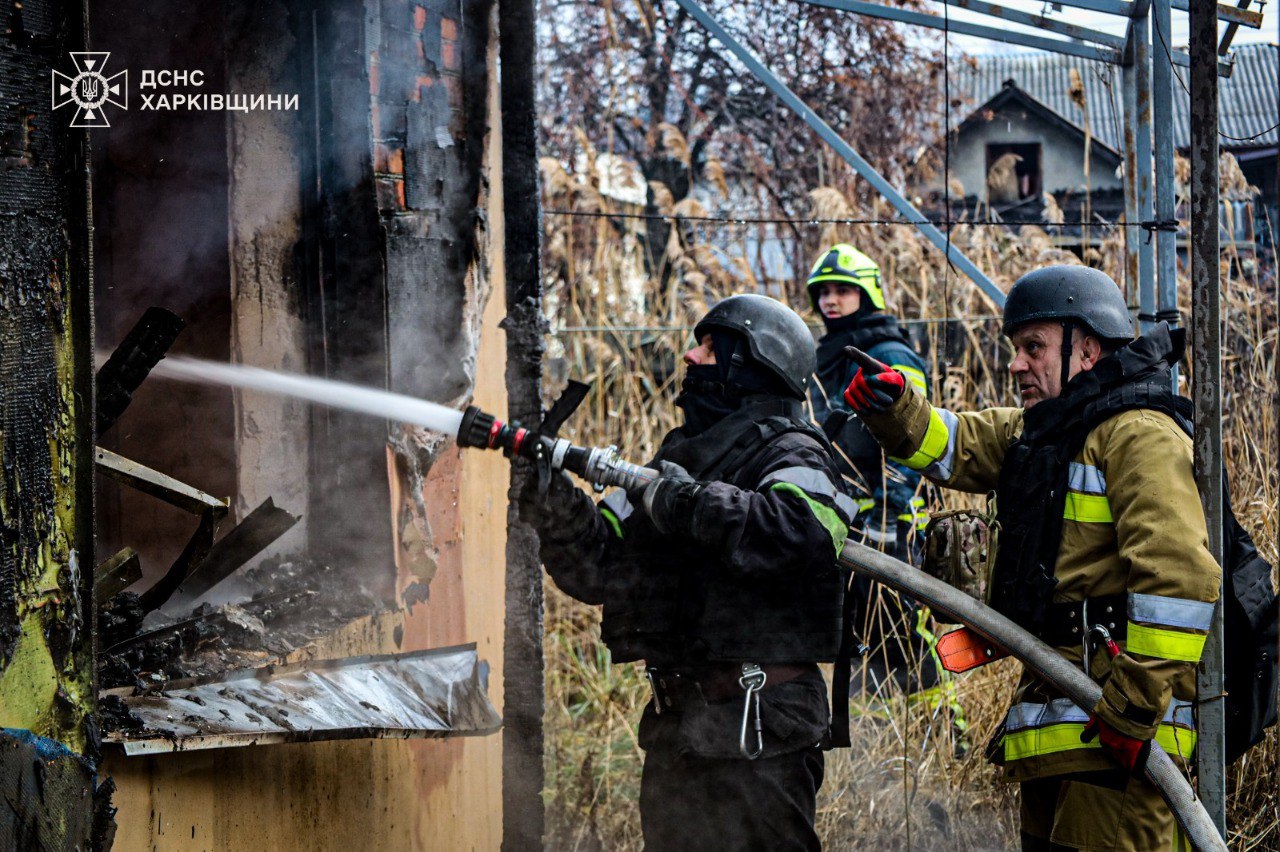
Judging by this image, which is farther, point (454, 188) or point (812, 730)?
point (454, 188)

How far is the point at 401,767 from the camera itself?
10.1 ft

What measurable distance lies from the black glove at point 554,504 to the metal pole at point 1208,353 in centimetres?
153

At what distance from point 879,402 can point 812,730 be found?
2.93ft

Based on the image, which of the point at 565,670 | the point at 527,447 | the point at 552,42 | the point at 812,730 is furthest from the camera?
the point at 552,42

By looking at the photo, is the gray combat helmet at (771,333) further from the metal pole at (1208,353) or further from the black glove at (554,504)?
the metal pole at (1208,353)

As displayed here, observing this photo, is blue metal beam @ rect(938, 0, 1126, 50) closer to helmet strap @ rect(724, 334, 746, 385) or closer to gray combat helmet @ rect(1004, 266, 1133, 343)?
gray combat helmet @ rect(1004, 266, 1133, 343)

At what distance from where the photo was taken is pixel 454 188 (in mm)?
3455

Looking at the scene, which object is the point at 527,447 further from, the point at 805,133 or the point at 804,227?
the point at 805,133

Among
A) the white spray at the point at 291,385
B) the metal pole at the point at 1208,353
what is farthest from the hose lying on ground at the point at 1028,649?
the white spray at the point at 291,385

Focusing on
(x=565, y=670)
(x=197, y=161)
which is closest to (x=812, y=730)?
(x=197, y=161)

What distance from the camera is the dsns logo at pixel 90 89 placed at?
6.02 feet

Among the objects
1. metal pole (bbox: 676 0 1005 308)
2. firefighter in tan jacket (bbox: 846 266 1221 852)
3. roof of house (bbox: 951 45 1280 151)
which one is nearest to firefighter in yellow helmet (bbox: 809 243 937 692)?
metal pole (bbox: 676 0 1005 308)

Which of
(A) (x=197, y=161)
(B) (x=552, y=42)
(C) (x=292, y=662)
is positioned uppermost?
(B) (x=552, y=42)

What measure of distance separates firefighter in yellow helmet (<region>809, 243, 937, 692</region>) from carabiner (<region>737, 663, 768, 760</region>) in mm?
1986
